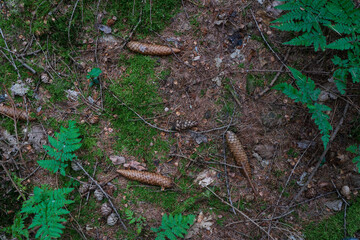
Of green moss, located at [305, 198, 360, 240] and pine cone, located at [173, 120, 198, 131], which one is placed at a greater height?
pine cone, located at [173, 120, 198, 131]

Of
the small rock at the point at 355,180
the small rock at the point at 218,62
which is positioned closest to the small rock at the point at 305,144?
the small rock at the point at 355,180

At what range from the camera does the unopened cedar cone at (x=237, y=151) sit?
327 centimetres

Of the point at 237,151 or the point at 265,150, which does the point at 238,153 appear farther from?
the point at 265,150

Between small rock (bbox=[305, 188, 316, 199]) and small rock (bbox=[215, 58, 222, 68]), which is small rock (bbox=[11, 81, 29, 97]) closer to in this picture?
small rock (bbox=[215, 58, 222, 68])

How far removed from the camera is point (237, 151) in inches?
129

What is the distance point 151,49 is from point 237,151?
1.87m

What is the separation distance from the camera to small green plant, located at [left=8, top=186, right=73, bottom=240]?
2.91 meters

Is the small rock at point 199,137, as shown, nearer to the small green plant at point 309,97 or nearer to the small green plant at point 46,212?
the small green plant at point 309,97

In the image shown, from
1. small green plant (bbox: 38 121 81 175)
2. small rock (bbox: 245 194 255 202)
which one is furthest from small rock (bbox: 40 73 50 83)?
small rock (bbox: 245 194 255 202)

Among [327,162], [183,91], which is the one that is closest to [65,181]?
[183,91]

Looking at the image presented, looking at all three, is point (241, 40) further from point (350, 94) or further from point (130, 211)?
point (130, 211)

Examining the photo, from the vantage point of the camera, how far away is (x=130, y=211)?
3.20 meters

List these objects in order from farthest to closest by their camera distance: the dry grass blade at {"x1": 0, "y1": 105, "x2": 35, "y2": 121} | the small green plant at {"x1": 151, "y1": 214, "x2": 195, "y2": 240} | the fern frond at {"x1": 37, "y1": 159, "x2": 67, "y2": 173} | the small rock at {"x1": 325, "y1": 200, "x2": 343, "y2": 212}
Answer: the dry grass blade at {"x1": 0, "y1": 105, "x2": 35, "y2": 121} < the small rock at {"x1": 325, "y1": 200, "x2": 343, "y2": 212} < the fern frond at {"x1": 37, "y1": 159, "x2": 67, "y2": 173} < the small green plant at {"x1": 151, "y1": 214, "x2": 195, "y2": 240}

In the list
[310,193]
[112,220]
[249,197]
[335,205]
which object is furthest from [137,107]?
[335,205]
